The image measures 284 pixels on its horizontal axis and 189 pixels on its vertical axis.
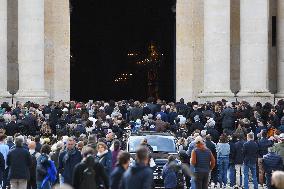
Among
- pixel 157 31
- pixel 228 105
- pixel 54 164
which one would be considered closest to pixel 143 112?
pixel 228 105

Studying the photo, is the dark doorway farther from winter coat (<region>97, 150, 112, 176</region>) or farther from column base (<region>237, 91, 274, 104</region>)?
winter coat (<region>97, 150, 112, 176</region>)

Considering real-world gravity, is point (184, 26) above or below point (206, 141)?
above

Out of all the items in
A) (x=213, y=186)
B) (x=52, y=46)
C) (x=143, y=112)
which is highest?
(x=52, y=46)

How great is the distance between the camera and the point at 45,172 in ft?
90.1

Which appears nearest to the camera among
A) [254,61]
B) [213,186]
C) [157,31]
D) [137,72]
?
[213,186]

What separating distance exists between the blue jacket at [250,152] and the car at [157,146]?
7.56ft

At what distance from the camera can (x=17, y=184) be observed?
28.1 m

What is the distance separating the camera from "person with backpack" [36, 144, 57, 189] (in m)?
27.4

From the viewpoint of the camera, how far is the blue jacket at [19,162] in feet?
91.4

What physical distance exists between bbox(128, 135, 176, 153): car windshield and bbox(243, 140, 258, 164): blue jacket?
236 cm

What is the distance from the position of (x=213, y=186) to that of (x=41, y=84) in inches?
640

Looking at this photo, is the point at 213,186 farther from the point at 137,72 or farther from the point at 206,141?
the point at 137,72

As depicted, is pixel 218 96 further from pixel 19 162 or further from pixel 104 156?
pixel 104 156

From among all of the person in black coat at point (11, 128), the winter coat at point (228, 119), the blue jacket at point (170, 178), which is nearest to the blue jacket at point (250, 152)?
the blue jacket at point (170, 178)
